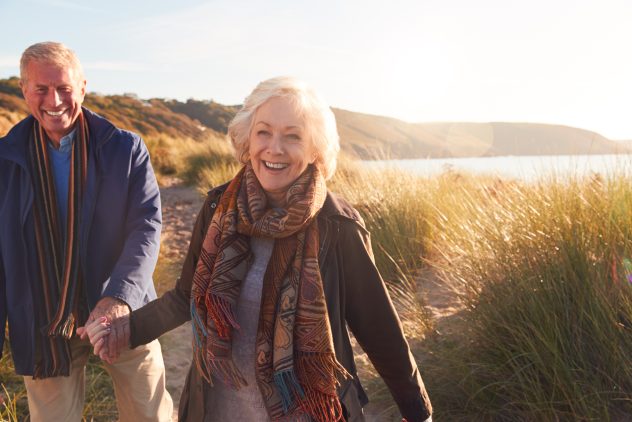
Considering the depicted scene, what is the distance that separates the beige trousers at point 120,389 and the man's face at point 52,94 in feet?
3.17

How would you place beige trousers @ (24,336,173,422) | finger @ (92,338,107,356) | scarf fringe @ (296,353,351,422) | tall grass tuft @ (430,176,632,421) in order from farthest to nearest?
tall grass tuft @ (430,176,632,421), beige trousers @ (24,336,173,422), finger @ (92,338,107,356), scarf fringe @ (296,353,351,422)

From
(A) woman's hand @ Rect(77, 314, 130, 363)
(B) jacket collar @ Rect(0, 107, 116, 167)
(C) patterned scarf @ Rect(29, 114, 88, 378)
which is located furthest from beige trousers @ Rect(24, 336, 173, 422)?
(B) jacket collar @ Rect(0, 107, 116, 167)

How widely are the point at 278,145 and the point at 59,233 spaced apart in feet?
3.76

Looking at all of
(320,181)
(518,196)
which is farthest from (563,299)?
(320,181)

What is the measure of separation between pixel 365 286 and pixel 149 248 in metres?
1.11

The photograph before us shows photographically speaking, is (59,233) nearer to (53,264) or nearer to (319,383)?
(53,264)

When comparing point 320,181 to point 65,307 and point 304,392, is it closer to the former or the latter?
point 304,392

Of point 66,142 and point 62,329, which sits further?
point 66,142

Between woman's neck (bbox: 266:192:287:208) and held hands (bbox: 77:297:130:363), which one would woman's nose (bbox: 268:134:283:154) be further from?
held hands (bbox: 77:297:130:363)

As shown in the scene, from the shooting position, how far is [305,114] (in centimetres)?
180

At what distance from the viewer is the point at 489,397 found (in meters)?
2.89

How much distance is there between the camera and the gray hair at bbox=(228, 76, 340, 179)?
70.3 inches

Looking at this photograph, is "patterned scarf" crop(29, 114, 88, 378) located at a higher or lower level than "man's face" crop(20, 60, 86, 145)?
lower

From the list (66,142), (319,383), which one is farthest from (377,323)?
(66,142)
